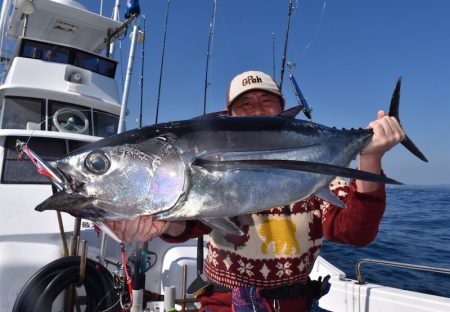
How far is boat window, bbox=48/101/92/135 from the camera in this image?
25.9 feet

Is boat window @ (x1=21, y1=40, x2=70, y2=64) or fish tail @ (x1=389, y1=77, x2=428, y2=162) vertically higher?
boat window @ (x1=21, y1=40, x2=70, y2=64)

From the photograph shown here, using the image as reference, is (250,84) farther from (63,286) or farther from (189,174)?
(63,286)

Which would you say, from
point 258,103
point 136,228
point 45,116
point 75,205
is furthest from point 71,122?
point 75,205

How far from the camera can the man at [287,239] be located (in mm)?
2225

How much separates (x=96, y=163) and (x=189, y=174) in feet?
1.54

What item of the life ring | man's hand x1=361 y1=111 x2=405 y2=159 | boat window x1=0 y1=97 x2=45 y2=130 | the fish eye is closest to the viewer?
the fish eye

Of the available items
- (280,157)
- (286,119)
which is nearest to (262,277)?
(280,157)

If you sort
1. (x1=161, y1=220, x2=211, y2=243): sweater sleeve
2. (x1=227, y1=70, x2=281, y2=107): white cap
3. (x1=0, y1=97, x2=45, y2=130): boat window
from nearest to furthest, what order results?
(x1=161, y1=220, x2=211, y2=243): sweater sleeve < (x1=227, y1=70, x2=281, y2=107): white cap < (x1=0, y1=97, x2=45, y2=130): boat window

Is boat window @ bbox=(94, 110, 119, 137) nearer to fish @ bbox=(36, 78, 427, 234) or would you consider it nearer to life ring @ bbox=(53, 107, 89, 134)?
life ring @ bbox=(53, 107, 89, 134)

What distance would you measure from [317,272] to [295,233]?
3841mm

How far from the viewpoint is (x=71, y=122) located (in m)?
7.93

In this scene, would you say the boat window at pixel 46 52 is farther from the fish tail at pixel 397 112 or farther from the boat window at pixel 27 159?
the fish tail at pixel 397 112

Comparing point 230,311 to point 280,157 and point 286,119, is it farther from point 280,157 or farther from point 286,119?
point 286,119

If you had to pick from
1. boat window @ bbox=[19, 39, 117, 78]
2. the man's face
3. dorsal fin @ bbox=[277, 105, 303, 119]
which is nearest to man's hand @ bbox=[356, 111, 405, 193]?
dorsal fin @ bbox=[277, 105, 303, 119]
